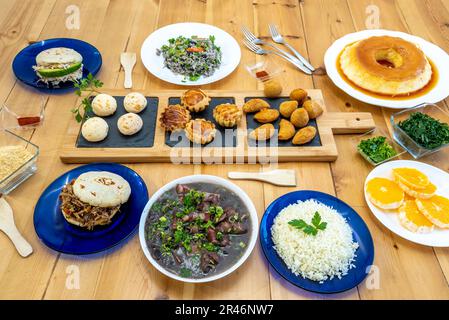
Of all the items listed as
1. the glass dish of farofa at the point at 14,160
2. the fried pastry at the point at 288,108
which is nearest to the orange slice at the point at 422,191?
the fried pastry at the point at 288,108

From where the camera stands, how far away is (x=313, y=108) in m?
1.93

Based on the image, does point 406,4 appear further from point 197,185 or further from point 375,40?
point 197,185

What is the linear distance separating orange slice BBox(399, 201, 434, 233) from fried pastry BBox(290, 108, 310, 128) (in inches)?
24.3

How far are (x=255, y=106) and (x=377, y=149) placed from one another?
66 centimetres

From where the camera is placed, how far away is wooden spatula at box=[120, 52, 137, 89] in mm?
2224

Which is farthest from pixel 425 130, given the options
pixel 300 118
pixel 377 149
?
A: pixel 300 118

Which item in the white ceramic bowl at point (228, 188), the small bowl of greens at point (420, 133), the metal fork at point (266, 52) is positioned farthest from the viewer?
the metal fork at point (266, 52)

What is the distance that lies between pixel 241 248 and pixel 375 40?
1.64 meters

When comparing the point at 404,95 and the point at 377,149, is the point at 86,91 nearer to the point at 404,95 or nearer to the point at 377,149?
the point at 377,149

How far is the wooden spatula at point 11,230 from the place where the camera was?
148cm

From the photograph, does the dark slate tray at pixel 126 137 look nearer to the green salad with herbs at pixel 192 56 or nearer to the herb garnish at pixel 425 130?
the green salad with herbs at pixel 192 56

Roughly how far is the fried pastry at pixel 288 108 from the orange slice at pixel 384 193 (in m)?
0.55

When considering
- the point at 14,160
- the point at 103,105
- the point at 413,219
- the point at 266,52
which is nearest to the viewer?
the point at 413,219

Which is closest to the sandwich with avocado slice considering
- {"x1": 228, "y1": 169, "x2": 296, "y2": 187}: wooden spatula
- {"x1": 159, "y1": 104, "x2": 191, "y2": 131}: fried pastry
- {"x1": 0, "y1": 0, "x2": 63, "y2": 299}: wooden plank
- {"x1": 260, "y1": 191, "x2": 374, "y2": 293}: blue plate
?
{"x1": 0, "y1": 0, "x2": 63, "y2": 299}: wooden plank
